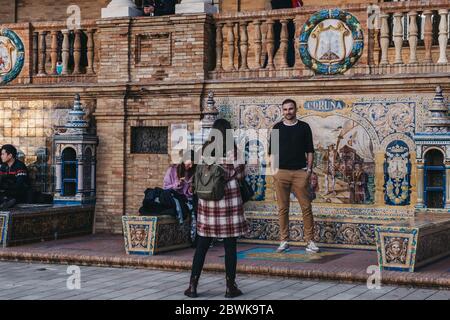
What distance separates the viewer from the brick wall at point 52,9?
19844 mm

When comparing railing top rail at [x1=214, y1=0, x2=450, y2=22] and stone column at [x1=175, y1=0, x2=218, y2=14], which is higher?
stone column at [x1=175, y1=0, x2=218, y2=14]

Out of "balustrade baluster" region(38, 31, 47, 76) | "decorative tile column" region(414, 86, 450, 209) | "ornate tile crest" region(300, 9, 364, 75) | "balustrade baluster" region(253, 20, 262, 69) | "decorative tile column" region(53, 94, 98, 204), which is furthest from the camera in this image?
"balustrade baluster" region(38, 31, 47, 76)

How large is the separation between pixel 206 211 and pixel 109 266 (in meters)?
2.98

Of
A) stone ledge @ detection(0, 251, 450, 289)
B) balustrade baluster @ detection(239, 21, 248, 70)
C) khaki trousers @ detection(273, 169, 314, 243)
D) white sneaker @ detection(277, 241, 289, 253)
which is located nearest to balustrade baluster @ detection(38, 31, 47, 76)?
balustrade baluster @ detection(239, 21, 248, 70)

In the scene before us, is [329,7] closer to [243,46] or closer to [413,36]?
[413,36]

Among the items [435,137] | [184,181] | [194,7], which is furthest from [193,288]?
[194,7]

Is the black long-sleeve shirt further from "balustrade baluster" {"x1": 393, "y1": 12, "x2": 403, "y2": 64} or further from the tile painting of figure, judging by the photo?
"balustrade baluster" {"x1": 393, "y1": 12, "x2": 403, "y2": 64}

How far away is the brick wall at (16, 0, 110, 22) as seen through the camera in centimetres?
1984

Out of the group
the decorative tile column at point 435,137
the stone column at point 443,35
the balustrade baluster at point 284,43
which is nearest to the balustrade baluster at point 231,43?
the balustrade baluster at point 284,43

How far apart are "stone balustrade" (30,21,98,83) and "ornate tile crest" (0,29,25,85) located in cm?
25

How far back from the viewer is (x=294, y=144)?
39.5 feet

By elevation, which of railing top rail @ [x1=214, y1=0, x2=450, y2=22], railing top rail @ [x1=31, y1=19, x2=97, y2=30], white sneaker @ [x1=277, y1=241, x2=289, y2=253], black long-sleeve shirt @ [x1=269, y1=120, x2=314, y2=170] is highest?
railing top rail @ [x1=31, y1=19, x2=97, y2=30]
